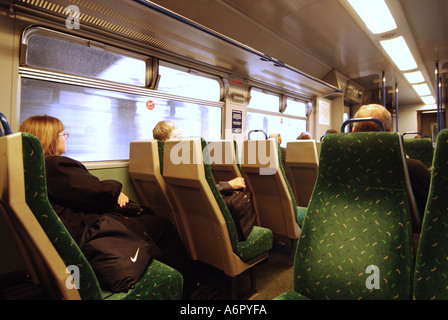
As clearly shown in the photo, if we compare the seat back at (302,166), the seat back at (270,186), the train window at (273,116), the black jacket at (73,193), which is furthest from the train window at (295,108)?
the black jacket at (73,193)

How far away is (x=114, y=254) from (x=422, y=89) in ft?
28.6

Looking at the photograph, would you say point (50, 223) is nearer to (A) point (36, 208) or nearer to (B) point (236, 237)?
(A) point (36, 208)

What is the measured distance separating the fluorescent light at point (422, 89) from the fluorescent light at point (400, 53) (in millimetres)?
1989

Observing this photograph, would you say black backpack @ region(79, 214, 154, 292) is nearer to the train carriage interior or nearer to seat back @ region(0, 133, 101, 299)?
the train carriage interior

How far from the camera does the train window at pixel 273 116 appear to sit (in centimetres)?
506

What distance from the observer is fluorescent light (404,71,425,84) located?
5652mm

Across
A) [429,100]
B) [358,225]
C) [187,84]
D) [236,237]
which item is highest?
[429,100]

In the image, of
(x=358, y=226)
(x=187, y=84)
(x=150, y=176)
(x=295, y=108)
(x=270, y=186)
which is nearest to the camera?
(x=358, y=226)

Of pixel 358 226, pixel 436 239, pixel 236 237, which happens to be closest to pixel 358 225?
pixel 358 226

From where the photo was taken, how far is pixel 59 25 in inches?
99.5

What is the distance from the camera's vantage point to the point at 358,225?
1.20 metres

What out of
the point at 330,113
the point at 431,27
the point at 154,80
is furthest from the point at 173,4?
the point at 330,113

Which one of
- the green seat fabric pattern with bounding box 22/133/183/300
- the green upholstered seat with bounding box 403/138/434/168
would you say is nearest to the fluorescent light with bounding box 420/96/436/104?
the green upholstered seat with bounding box 403/138/434/168

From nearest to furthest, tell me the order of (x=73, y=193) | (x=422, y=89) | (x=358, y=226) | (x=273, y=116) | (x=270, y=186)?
(x=358, y=226) < (x=73, y=193) < (x=270, y=186) < (x=273, y=116) < (x=422, y=89)
